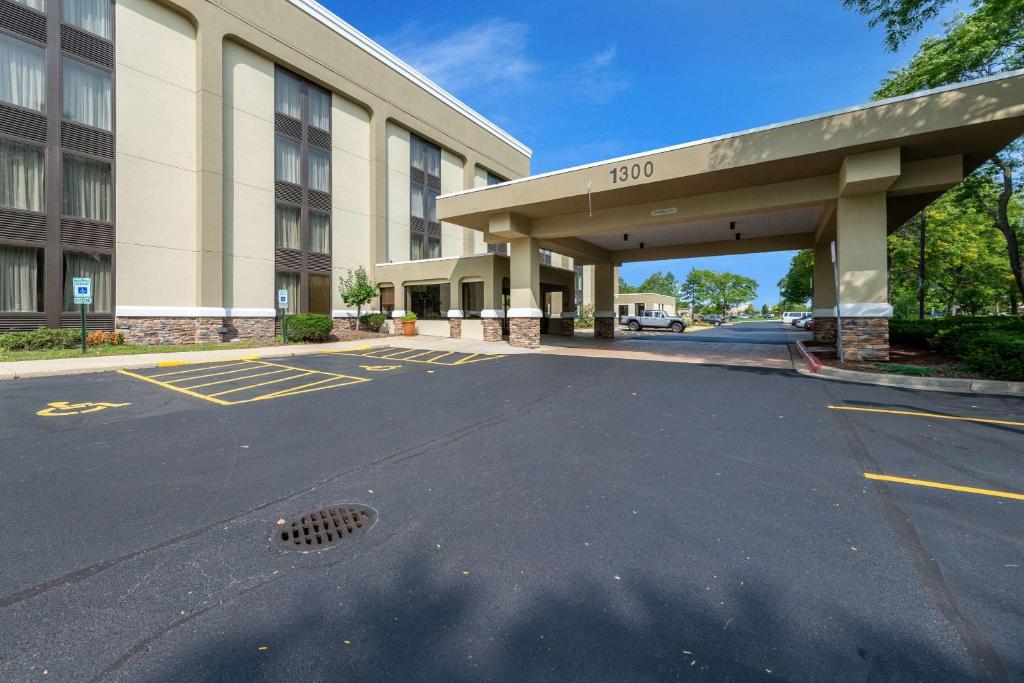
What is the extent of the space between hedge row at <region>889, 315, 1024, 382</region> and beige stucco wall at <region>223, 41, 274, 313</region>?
25089 mm

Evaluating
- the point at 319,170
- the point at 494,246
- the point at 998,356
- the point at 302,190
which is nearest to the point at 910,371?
the point at 998,356

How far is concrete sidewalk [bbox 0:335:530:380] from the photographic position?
10883mm

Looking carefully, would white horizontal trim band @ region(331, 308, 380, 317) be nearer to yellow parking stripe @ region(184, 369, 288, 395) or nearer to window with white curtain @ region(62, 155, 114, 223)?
window with white curtain @ region(62, 155, 114, 223)

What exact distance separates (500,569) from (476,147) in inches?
1400

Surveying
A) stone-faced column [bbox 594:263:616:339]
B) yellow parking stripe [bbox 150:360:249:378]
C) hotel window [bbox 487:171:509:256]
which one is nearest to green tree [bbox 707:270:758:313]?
hotel window [bbox 487:171:509:256]

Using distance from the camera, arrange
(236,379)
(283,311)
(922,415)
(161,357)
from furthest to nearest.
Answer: (283,311), (161,357), (236,379), (922,415)

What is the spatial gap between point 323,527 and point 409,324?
2179cm

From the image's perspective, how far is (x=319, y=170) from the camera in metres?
23.8

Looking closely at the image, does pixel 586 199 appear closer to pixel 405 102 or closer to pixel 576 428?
pixel 576 428

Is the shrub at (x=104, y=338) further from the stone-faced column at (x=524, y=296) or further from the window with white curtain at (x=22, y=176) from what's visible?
the stone-faced column at (x=524, y=296)

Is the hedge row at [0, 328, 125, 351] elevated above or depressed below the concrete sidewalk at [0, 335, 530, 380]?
above

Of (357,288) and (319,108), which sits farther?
(319,108)

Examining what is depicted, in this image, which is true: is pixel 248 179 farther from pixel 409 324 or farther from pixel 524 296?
pixel 524 296

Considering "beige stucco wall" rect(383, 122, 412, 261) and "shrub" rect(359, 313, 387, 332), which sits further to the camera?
"beige stucco wall" rect(383, 122, 412, 261)
